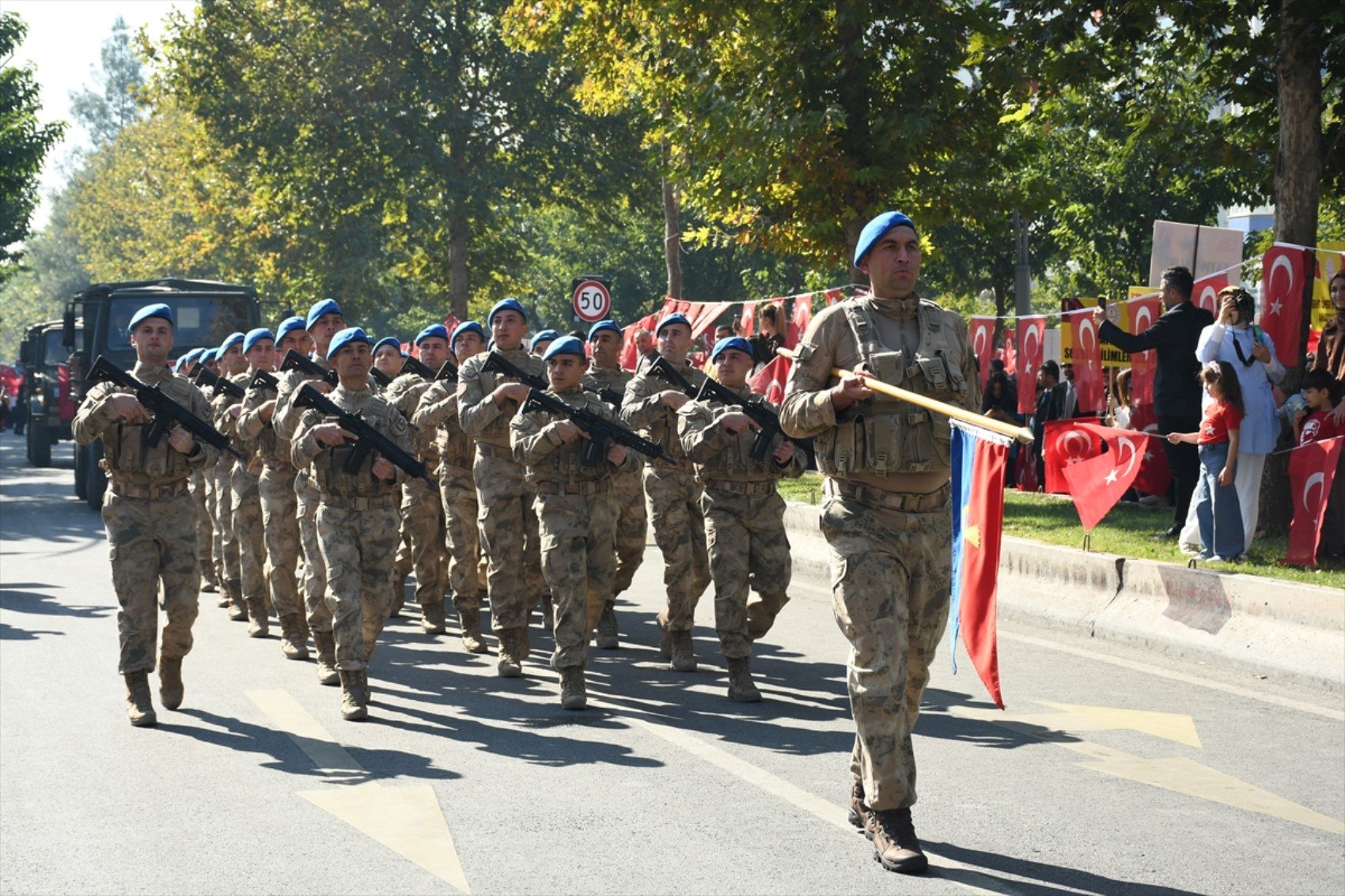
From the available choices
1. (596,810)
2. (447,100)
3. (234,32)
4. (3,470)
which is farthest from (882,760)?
(234,32)

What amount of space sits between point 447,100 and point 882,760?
35525 mm

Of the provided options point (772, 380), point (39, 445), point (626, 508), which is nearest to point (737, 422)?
point (626, 508)

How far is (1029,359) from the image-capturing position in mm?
18906

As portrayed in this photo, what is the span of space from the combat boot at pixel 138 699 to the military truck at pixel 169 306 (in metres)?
13.8

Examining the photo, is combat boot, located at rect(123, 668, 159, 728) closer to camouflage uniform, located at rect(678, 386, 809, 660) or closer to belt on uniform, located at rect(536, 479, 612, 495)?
belt on uniform, located at rect(536, 479, 612, 495)

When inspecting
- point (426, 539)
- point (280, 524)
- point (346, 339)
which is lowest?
point (426, 539)

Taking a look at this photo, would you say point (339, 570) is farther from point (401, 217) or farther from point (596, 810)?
point (401, 217)

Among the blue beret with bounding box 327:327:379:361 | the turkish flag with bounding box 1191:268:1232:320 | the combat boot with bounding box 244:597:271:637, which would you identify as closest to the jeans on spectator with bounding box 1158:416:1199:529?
the turkish flag with bounding box 1191:268:1232:320

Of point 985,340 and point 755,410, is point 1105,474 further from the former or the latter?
point 985,340

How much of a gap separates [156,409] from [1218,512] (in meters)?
6.79

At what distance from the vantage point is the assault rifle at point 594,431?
8.96m

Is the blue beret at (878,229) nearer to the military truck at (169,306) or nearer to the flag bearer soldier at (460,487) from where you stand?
the flag bearer soldier at (460,487)

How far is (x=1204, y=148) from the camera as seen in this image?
49.4 feet

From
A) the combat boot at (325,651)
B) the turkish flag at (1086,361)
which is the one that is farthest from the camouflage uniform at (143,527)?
the turkish flag at (1086,361)
